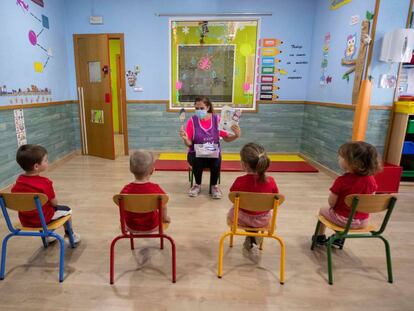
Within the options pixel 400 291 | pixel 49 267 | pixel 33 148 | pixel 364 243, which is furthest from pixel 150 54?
pixel 400 291

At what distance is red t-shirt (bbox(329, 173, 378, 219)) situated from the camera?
169 cm

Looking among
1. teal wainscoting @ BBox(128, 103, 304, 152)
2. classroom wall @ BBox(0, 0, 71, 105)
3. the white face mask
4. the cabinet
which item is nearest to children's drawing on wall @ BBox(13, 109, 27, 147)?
classroom wall @ BBox(0, 0, 71, 105)

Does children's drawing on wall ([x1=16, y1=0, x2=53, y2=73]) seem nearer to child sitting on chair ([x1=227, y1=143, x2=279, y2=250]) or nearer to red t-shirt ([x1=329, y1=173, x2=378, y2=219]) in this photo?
child sitting on chair ([x1=227, y1=143, x2=279, y2=250])

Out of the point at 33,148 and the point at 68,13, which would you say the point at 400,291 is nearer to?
the point at 33,148

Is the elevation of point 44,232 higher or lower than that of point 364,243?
higher

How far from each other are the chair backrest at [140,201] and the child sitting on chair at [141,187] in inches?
4.3

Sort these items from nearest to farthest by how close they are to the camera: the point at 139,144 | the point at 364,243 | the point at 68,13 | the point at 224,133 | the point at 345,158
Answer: the point at 345,158 → the point at 364,243 → the point at 224,133 → the point at 68,13 → the point at 139,144

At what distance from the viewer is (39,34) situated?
152 inches

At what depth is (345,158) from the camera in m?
1.73

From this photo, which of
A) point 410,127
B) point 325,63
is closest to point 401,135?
point 410,127

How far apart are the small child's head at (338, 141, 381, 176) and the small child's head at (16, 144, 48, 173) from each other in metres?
1.85

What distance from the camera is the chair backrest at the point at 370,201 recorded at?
5.15ft

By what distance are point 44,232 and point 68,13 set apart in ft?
14.0

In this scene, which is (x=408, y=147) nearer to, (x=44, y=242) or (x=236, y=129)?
(x=236, y=129)
